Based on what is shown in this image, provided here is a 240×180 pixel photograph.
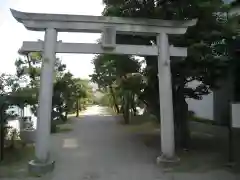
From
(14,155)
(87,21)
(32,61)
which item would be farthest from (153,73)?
(32,61)

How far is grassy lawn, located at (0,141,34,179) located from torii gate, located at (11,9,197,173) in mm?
396

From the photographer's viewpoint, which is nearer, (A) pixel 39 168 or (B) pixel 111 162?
(A) pixel 39 168

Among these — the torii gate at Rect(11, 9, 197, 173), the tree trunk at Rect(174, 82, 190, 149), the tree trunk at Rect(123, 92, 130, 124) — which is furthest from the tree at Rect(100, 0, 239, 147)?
the tree trunk at Rect(123, 92, 130, 124)

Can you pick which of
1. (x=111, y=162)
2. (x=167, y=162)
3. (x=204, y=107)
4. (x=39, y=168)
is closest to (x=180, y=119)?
(x=167, y=162)

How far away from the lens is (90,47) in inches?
355

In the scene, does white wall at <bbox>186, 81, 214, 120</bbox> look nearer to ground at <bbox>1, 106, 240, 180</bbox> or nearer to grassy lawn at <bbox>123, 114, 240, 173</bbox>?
grassy lawn at <bbox>123, 114, 240, 173</bbox>

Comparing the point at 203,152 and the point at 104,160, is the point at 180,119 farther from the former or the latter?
the point at 104,160

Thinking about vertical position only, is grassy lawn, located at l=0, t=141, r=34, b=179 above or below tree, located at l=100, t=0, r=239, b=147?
below

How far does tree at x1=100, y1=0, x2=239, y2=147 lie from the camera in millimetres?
9867

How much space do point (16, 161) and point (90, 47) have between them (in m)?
4.07

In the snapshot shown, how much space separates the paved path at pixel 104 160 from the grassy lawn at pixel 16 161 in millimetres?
857

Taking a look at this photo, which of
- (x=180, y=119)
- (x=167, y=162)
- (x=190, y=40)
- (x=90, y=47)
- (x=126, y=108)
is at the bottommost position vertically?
(x=167, y=162)

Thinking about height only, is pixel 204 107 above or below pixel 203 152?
above

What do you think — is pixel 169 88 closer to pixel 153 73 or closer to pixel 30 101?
pixel 153 73
